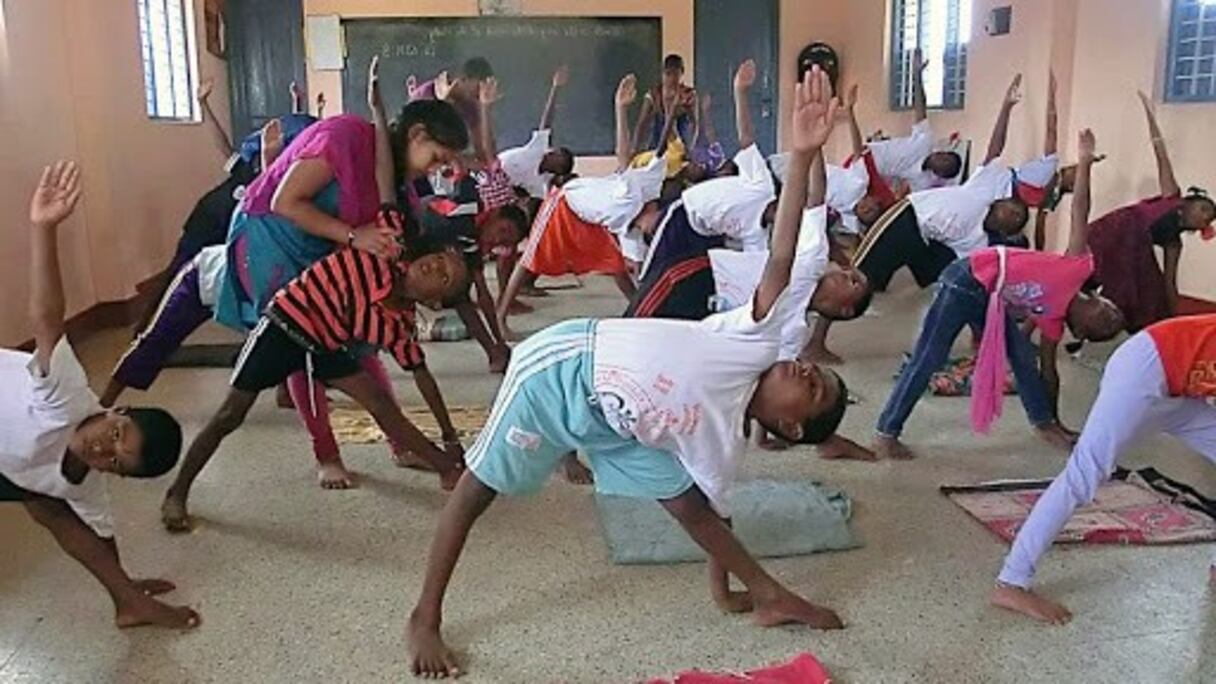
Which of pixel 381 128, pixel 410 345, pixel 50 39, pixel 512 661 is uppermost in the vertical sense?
pixel 50 39

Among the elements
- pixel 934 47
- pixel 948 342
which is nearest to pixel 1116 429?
pixel 948 342

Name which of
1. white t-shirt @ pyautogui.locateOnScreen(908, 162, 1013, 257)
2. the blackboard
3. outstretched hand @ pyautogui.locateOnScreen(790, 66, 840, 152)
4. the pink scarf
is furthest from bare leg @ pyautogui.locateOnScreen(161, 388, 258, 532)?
the blackboard

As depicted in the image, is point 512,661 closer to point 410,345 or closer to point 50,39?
point 410,345

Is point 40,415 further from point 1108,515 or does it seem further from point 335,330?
point 1108,515

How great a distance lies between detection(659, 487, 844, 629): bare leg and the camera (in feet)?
7.52

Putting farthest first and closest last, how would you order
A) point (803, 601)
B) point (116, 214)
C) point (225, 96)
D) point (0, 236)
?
point (225, 96), point (116, 214), point (0, 236), point (803, 601)

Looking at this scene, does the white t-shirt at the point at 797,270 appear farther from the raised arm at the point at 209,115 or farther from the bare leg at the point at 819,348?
the raised arm at the point at 209,115

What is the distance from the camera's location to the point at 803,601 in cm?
242

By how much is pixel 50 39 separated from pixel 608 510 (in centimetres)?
394

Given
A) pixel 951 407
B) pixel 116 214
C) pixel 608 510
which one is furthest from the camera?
pixel 116 214

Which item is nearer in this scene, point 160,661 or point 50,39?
point 160,661

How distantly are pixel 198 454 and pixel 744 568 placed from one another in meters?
1.63

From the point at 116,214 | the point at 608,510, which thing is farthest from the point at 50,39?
the point at 608,510

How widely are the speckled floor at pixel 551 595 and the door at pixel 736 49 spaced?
651 centimetres
